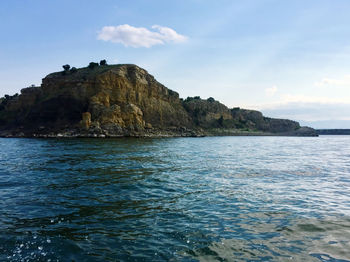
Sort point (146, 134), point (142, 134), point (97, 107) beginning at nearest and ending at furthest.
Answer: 1. point (97, 107)
2. point (142, 134)
3. point (146, 134)

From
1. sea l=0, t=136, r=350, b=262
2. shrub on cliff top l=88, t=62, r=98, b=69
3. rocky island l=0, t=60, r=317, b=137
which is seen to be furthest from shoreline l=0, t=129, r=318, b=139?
sea l=0, t=136, r=350, b=262

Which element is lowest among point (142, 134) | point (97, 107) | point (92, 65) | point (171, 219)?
point (171, 219)

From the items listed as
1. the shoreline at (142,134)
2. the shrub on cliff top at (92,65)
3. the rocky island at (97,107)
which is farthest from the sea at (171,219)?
the shrub on cliff top at (92,65)

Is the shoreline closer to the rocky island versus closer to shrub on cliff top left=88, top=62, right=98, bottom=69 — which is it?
the rocky island

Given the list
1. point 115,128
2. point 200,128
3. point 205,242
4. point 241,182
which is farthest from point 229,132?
point 205,242

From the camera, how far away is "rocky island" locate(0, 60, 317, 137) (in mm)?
81438

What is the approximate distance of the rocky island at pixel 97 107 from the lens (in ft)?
267

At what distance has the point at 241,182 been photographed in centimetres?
1620

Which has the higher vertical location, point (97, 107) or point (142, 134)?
point (97, 107)

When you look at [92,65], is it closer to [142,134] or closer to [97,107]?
[97,107]

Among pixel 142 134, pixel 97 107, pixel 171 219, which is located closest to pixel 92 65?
pixel 97 107

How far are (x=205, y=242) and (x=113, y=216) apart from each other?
3833mm

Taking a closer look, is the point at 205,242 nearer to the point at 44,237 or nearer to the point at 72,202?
the point at 44,237

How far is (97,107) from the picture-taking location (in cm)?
8331
